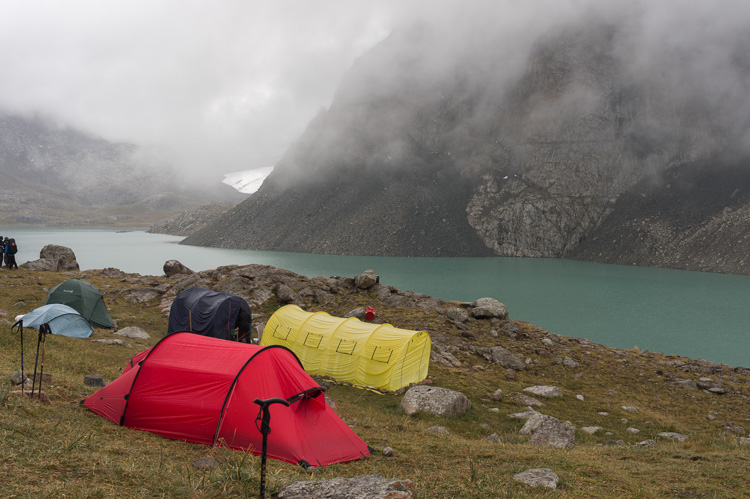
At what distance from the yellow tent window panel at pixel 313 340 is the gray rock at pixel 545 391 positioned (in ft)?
28.8

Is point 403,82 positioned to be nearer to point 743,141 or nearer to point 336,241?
point 336,241

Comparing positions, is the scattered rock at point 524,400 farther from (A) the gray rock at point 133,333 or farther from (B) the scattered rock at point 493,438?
(A) the gray rock at point 133,333

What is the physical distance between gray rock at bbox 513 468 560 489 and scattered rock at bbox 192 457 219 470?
16.5 ft

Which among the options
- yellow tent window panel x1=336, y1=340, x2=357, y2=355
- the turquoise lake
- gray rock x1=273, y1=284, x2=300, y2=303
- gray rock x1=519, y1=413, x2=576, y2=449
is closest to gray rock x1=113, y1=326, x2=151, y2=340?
gray rock x1=273, y1=284, x2=300, y2=303

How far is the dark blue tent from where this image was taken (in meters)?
21.1

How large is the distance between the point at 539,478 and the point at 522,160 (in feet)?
448

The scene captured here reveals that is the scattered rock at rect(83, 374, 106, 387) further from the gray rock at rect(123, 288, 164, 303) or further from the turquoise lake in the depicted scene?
the turquoise lake

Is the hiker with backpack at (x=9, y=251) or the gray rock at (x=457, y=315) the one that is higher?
the hiker with backpack at (x=9, y=251)

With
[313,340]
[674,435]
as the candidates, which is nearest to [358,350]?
[313,340]

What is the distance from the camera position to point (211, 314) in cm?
2117

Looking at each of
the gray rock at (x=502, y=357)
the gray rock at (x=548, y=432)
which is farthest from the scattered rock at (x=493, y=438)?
the gray rock at (x=502, y=357)

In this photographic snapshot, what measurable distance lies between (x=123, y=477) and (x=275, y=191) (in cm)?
15241

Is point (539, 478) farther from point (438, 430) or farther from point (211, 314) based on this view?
point (211, 314)

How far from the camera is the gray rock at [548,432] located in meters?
12.4
